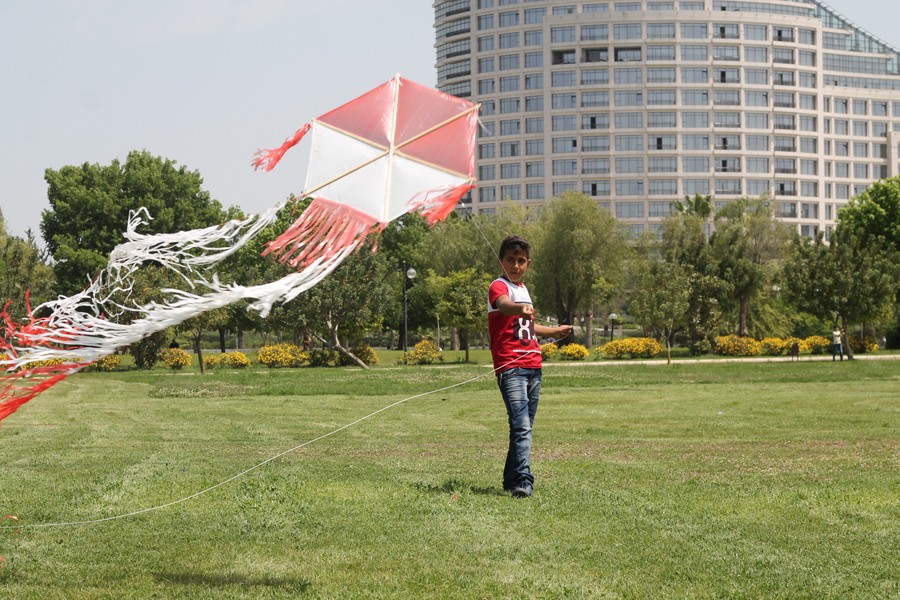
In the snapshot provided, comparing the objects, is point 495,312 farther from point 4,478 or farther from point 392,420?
point 392,420

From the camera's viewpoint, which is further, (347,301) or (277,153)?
(347,301)

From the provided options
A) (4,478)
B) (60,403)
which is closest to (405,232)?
(60,403)

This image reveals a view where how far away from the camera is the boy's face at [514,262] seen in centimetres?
813

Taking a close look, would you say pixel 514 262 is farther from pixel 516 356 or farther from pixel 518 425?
pixel 518 425

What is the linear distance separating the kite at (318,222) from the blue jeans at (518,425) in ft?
8.35

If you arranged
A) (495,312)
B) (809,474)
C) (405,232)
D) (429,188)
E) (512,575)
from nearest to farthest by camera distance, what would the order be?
(512,575), (429,188), (495,312), (809,474), (405,232)

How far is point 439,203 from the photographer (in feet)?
19.3

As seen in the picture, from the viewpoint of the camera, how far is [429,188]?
6.00m

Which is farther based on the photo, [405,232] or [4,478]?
[405,232]

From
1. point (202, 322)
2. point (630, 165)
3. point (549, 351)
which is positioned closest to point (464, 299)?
point (549, 351)

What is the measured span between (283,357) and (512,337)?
3812 cm

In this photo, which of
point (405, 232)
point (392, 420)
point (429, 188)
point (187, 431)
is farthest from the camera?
point (405, 232)

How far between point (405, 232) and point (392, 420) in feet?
186

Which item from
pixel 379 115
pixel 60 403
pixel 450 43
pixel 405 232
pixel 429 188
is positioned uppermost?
pixel 450 43
